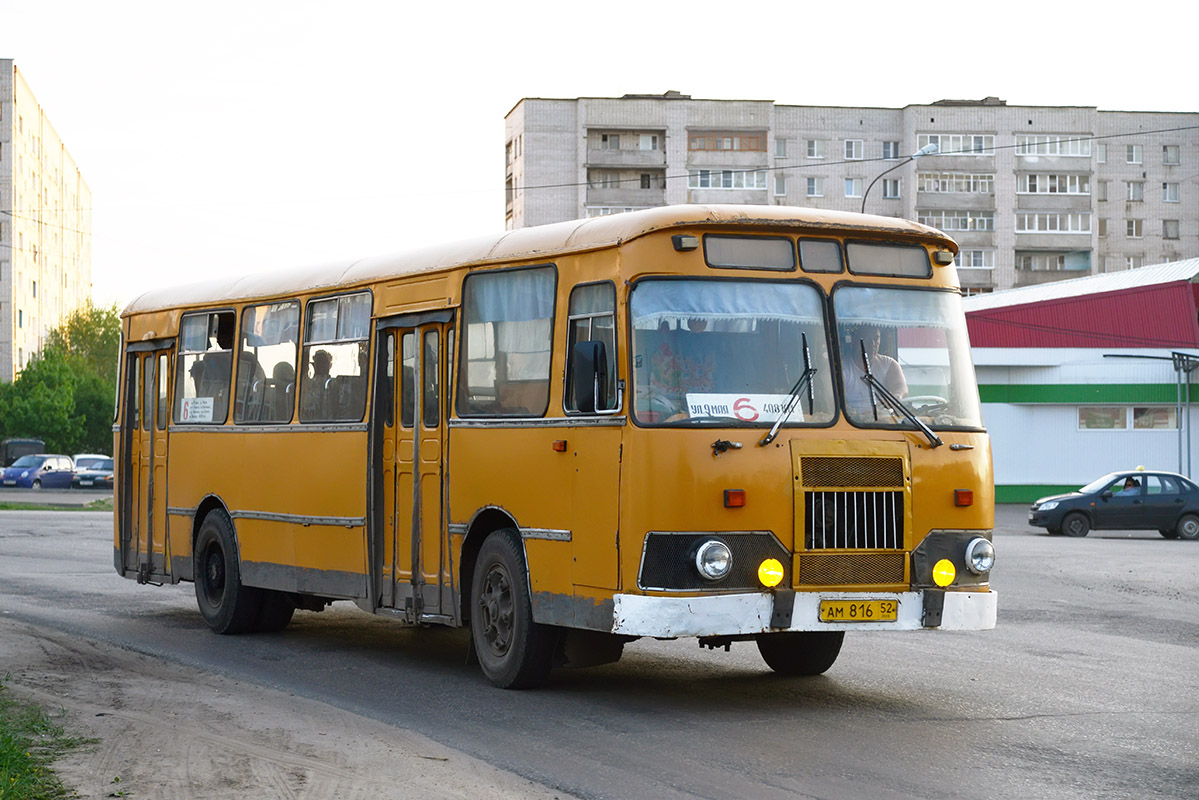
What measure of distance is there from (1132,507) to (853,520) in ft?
96.7

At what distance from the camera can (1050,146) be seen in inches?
3836

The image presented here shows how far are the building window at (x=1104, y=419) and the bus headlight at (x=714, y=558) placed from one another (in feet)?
151

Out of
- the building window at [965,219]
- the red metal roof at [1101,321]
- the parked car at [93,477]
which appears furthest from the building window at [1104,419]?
the building window at [965,219]

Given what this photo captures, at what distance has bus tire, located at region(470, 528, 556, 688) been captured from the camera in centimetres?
1042

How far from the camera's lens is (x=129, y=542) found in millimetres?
16406

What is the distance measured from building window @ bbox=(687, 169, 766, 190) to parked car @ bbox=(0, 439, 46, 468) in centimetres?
3824

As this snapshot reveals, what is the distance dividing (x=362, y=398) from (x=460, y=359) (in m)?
1.40

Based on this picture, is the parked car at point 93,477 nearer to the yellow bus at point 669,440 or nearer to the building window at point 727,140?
the building window at point 727,140

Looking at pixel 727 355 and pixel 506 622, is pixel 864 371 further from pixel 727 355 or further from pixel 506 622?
pixel 506 622

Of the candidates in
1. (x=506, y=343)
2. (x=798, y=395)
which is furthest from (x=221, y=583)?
(x=798, y=395)

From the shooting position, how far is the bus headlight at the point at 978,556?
394 inches

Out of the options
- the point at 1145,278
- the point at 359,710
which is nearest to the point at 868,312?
the point at 359,710

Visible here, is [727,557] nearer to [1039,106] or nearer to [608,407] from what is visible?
[608,407]

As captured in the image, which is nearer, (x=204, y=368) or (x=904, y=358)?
(x=904, y=358)
